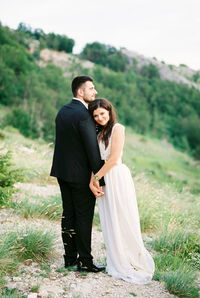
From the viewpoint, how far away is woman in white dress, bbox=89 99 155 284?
3.50 meters

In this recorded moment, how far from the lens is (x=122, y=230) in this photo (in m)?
3.71

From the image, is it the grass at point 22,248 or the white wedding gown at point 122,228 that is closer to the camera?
the grass at point 22,248

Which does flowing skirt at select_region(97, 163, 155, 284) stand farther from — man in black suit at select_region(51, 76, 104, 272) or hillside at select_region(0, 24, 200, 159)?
hillside at select_region(0, 24, 200, 159)

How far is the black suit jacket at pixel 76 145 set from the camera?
3.30m

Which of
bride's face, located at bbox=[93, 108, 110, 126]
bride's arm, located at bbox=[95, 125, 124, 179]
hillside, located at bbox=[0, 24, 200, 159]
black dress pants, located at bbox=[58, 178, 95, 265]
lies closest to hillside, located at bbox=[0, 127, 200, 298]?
black dress pants, located at bbox=[58, 178, 95, 265]

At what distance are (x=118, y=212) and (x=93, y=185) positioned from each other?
1.75 ft

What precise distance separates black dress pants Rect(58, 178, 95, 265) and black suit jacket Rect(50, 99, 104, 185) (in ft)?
0.44

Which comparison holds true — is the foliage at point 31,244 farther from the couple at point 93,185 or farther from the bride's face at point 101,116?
the bride's face at point 101,116

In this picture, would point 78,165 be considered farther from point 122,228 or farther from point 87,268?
point 87,268

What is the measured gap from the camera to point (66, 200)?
3.59 m

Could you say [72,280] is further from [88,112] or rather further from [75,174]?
[88,112]

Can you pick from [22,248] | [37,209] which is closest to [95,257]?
[22,248]

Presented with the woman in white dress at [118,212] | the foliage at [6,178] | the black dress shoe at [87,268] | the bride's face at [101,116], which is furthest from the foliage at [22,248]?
the bride's face at [101,116]

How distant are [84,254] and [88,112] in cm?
164
